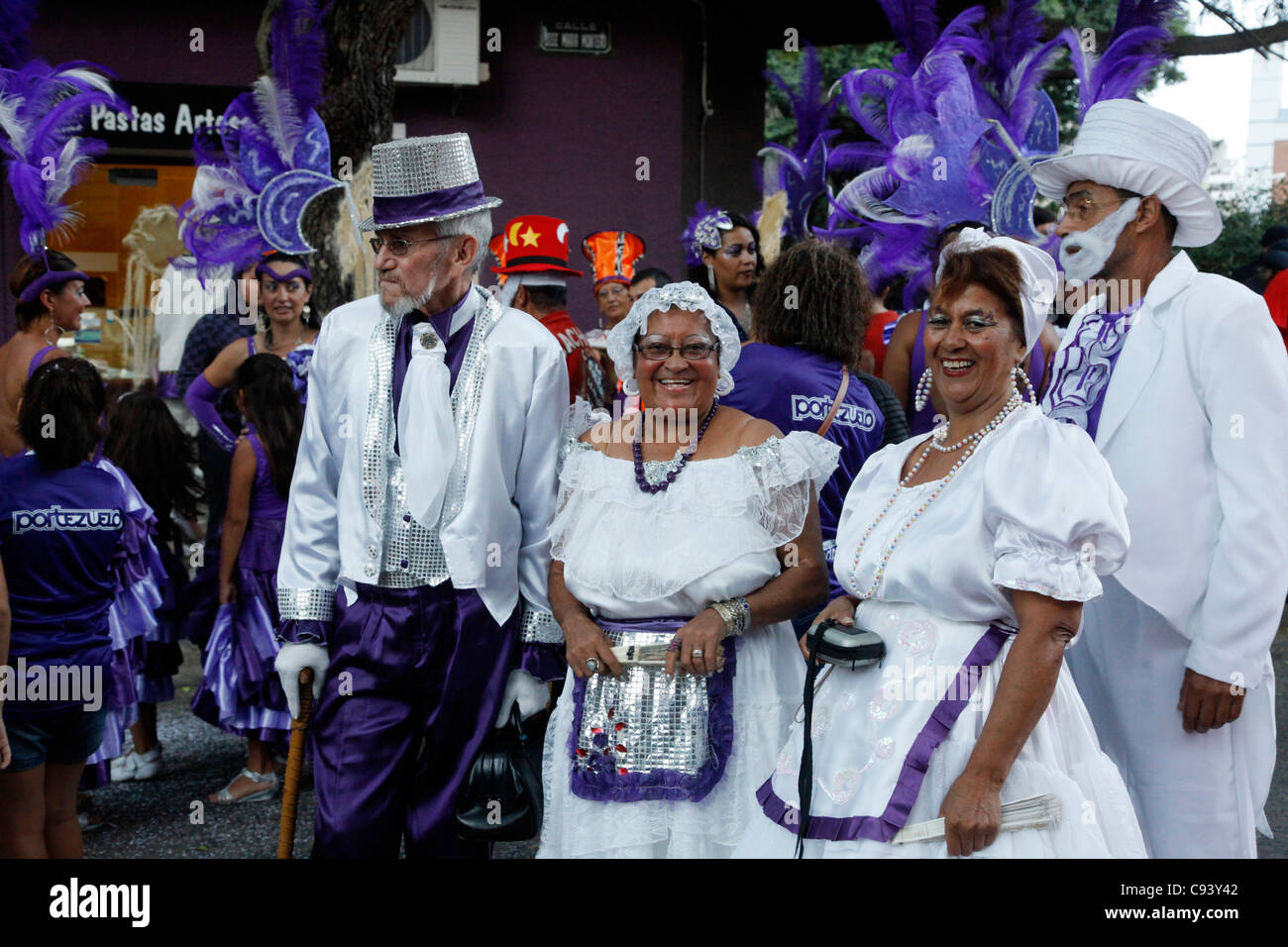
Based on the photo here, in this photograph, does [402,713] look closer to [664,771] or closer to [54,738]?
[664,771]

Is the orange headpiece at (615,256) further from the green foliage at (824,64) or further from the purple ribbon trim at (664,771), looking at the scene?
the green foliage at (824,64)

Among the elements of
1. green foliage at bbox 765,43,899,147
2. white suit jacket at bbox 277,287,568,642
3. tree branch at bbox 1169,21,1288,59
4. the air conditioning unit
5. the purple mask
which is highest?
green foliage at bbox 765,43,899,147

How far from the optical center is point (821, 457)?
3.01 metres

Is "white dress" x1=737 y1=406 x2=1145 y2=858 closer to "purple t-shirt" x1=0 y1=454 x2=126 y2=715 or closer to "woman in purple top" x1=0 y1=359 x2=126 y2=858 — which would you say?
"woman in purple top" x1=0 y1=359 x2=126 y2=858

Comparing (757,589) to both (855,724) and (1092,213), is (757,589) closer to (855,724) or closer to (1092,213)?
(855,724)

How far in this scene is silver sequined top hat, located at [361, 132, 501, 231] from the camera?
3.03 metres

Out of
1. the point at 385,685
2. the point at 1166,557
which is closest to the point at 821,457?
the point at 1166,557

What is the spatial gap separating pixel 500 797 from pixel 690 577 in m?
0.66

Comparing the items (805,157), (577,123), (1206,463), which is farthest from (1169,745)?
(577,123)

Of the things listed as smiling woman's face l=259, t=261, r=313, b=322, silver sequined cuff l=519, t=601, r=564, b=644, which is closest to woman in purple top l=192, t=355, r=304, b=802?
smiling woman's face l=259, t=261, r=313, b=322

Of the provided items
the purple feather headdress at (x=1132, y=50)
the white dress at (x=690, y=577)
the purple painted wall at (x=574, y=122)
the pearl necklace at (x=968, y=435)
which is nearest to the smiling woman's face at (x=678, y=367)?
the white dress at (x=690, y=577)

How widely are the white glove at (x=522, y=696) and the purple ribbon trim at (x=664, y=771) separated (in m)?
0.13

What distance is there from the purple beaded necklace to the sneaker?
3.36 m

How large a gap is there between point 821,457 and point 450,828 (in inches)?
48.9
